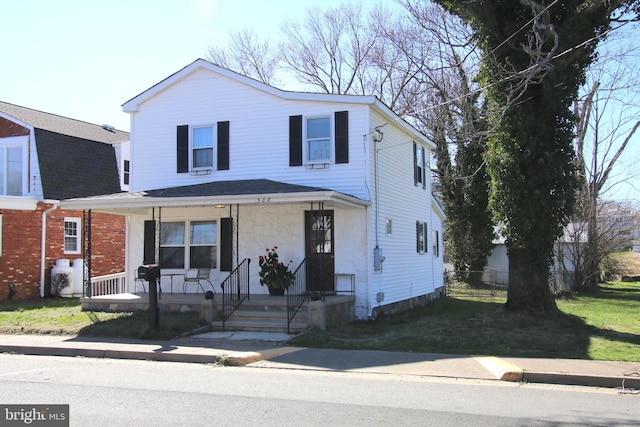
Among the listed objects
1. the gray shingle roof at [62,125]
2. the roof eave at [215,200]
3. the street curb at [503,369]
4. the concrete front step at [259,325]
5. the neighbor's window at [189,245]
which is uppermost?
the gray shingle roof at [62,125]

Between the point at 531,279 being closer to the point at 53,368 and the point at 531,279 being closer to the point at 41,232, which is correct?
the point at 53,368

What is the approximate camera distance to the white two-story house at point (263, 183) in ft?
49.6

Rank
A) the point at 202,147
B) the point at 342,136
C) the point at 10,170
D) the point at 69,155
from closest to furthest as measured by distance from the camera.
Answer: the point at 342,136 → the point at 202,147 → the point at 10,170 → the point at 69,155

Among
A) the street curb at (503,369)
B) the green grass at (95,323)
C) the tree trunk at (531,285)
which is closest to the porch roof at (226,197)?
the green grass at (95,323)

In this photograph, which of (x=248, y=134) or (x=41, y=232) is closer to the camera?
(x=248, y=134)

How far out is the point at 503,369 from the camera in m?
8.76

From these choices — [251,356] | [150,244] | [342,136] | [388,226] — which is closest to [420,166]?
[388,226]

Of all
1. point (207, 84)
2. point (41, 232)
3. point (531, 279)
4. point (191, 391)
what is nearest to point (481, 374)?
point (191, 391)

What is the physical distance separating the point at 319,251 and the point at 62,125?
14.1 metres

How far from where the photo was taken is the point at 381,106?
1582 cm

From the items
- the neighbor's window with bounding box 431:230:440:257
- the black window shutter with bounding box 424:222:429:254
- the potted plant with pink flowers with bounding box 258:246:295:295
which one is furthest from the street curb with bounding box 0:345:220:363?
the neighbor's window with bounding box 431:230:440:257

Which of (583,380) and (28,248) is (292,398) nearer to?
(583,380)

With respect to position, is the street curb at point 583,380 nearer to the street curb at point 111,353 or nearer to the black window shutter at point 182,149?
the street curb at point 111,353

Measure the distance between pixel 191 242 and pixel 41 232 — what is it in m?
6.60
